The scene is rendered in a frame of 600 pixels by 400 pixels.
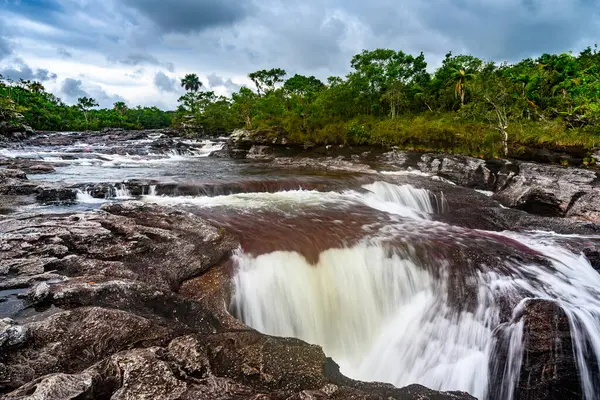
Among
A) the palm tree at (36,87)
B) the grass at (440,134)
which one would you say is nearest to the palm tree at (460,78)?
the grass at (440,134)

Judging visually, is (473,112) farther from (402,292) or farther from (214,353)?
(214,353)

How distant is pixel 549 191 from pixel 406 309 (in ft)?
37.0

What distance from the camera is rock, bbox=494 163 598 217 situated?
13188 mm

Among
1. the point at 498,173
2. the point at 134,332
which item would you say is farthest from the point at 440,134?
the point at 134,332

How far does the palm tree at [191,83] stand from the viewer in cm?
11050

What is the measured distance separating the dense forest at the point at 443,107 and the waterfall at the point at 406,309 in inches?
698

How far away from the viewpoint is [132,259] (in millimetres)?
6008

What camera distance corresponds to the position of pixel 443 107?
3747 centimetres

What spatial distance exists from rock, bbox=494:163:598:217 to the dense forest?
21.8ft

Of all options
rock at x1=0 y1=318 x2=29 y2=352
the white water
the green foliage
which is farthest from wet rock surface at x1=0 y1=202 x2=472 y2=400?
the green foliage

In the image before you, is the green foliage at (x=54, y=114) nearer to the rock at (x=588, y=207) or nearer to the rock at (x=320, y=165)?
the rock at (x=320, y=165)

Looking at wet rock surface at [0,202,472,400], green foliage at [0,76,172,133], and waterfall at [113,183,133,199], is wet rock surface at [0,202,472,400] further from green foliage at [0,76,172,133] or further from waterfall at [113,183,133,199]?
green foliage at [0,76,172,133]

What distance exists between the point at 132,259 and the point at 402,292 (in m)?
5.41

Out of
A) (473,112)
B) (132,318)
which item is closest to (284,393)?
(132,318)
